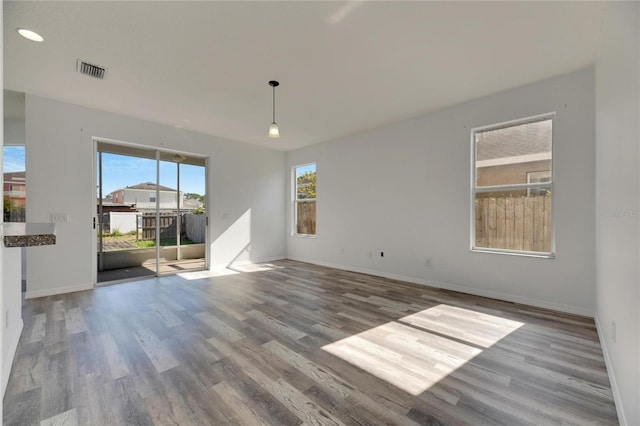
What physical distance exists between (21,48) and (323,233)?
5.22m

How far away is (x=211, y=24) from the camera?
2400 mm

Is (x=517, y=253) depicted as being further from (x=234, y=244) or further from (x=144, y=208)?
(x=144, y=208)

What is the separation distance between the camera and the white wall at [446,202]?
3201mm

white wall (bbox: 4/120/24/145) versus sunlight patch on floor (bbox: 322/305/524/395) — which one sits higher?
white wall (bbox: 4/120/24/145)

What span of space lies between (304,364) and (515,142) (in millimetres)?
3943

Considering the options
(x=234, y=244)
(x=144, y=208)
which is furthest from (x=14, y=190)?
(x=234, y=244)

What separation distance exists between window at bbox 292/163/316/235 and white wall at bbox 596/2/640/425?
16.6ft

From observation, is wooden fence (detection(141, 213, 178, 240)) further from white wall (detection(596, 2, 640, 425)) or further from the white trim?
white wall (detection(596, 2, 640, 425))

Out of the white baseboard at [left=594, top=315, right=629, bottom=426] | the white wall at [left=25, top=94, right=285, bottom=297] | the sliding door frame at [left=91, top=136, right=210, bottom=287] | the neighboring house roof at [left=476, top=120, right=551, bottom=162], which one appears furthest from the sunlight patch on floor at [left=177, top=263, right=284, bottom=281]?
the white baseboard at [left=594, top=315, right=629, bottom=426]

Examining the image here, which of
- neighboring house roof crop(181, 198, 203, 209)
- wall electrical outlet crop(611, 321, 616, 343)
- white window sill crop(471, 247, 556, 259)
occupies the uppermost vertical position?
neighboring house roof crop(181, 198, 203, 209)

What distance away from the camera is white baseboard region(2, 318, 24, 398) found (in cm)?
187

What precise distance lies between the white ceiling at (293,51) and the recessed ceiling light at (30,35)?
0.05 meters

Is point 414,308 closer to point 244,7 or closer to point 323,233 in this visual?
point 323,233

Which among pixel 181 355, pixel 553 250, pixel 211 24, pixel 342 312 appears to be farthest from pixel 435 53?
pixel 181 355
